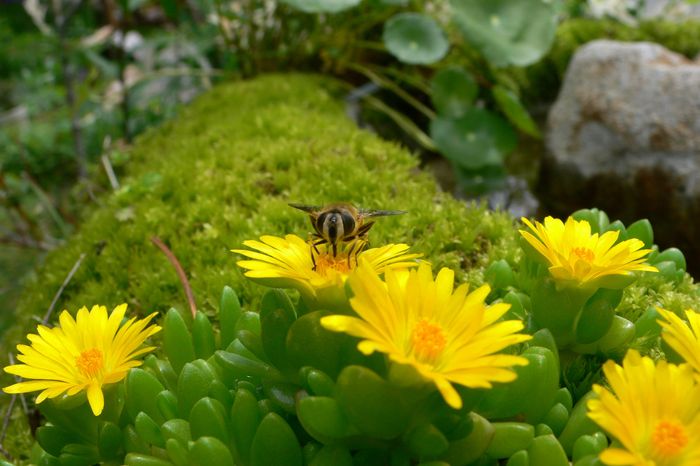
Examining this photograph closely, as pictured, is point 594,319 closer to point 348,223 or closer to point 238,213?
point 348,223

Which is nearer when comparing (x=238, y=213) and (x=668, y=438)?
(x=668, y=438)

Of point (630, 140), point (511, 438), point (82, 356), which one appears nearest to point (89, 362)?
point (82, 356)

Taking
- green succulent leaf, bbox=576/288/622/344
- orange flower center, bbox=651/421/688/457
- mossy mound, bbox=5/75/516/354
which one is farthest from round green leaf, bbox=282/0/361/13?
orange flower center, bbox=651/421/688/457

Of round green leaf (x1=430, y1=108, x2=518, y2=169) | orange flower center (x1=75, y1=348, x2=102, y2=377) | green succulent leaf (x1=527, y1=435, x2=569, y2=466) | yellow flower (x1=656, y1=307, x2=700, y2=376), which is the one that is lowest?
round green leaf (x1=430, y1=108, x2=518, y2=169)

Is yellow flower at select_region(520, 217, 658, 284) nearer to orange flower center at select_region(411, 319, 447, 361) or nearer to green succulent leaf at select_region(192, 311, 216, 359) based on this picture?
orange flower center at select_region(411, 319, 447, 361)

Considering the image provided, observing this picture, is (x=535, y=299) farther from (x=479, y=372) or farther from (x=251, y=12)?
(x=251, y=12)

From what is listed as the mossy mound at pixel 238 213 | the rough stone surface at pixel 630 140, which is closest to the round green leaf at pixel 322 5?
the mossy mound at pixel 238 213

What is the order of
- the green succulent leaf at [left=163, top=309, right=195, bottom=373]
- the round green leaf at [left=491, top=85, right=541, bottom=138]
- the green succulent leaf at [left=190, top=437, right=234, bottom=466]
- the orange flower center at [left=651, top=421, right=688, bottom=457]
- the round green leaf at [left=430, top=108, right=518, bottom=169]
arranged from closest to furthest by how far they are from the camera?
1. the orange flower center at [left=651, top=421, right=688, bottom=457]
2. the green succulent leaf at [left=190, top=437, right=234, bottom=466]
3. the green succulent leaf at [left=163, top=309, right=195, bottom=373]
4. the round green leaf at [left=491, top=85, right=541, bottom=138]
5. the round green leaf at [left=430, top=108, right=518, bottom=169]
